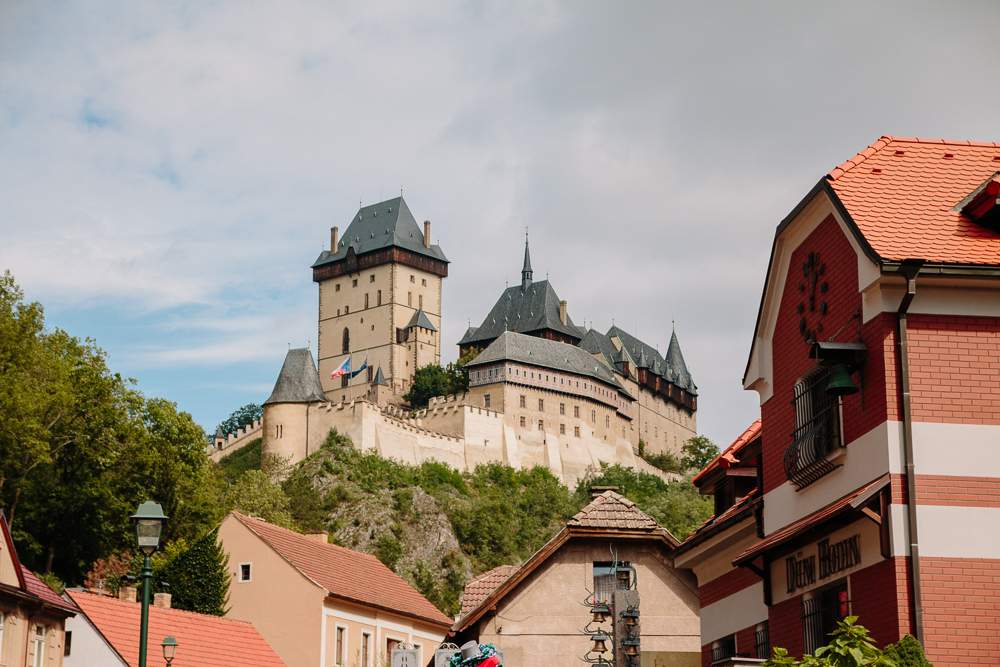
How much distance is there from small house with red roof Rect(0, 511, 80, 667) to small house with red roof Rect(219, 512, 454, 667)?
6293 mm

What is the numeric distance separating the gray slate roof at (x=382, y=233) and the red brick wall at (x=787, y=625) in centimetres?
11003

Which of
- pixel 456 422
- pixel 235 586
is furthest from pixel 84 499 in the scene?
pixel 456 422

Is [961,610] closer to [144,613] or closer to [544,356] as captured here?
[144,613]

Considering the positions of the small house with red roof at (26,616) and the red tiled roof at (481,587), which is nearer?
the small house with red roof at (26,616)

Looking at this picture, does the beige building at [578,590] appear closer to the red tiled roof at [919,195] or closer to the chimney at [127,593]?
the red tiled roof at [919,195]

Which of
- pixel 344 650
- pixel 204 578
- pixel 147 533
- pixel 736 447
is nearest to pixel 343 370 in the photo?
pixel 204 578

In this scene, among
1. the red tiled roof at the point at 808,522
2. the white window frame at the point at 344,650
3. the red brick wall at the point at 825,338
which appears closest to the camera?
the red tiled roof at the point at 808,522

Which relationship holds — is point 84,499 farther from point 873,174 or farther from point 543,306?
point 543,306

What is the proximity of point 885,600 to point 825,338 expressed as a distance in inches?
111

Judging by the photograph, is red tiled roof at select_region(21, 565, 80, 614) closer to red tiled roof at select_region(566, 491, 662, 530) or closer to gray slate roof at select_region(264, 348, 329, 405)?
red tiled roof at select_region(566, 491, 662, 530)

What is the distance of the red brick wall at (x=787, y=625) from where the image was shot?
13.6 meters

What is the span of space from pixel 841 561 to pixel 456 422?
286 feet

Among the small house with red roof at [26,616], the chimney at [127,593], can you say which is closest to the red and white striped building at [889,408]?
the small house with red roof at [26,616]

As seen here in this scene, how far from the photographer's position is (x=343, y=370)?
4660 inches
